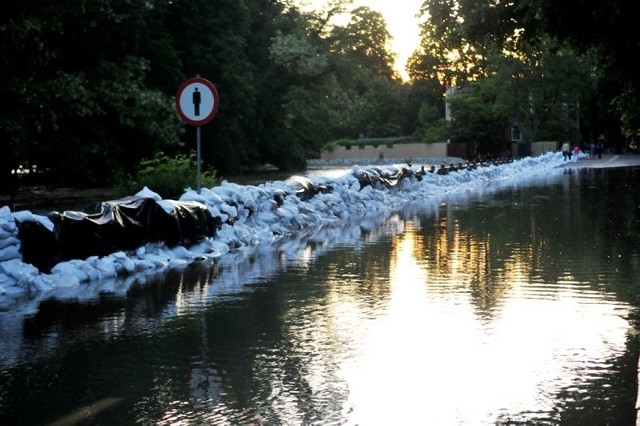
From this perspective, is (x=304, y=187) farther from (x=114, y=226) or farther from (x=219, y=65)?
(x=219, y=65)

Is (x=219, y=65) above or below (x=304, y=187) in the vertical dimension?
above

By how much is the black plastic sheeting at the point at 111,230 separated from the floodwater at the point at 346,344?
0.96m

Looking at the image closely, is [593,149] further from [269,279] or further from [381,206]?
[269,279]

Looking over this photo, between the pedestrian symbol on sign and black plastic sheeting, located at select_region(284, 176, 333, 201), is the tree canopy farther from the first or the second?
black plastic sheeting, located at select_region(284, 176, 333, 201)

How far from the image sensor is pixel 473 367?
267 inches

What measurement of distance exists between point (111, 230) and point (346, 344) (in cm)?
580

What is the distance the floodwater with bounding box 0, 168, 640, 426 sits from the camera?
5867 millimetres

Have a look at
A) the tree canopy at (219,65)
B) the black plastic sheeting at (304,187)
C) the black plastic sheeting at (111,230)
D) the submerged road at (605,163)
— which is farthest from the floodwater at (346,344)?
the submerged road at (605,163)

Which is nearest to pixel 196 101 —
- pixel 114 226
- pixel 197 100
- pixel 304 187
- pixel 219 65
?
pixel 197 100

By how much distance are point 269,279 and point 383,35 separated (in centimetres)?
6053

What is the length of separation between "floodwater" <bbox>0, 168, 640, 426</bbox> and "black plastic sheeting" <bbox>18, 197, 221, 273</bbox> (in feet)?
3.15

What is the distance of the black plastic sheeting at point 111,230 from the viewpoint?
11570mm

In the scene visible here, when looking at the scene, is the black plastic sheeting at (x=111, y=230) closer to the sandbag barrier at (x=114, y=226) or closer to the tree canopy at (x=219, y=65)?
the sandbag barrier at (x=114, y=226)

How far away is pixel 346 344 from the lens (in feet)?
25.0
